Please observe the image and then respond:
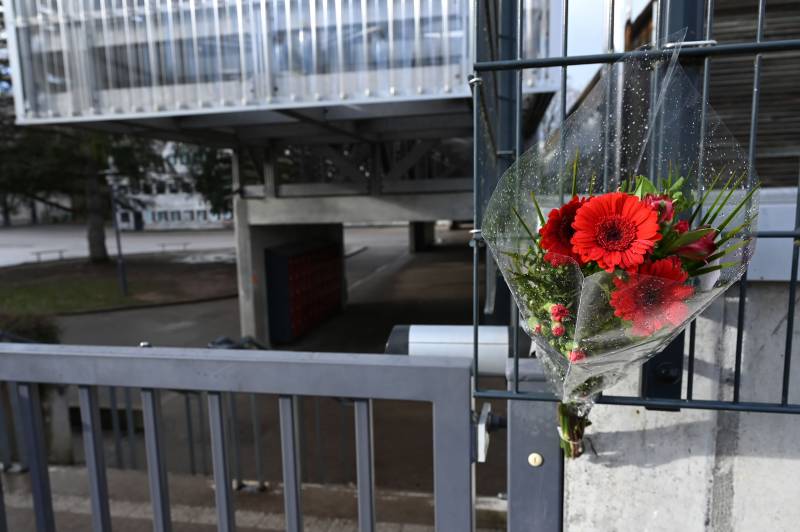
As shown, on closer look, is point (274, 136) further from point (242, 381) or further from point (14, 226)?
point (14, 226)

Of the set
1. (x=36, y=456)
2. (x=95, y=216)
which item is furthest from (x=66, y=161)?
(x=36, y=456)

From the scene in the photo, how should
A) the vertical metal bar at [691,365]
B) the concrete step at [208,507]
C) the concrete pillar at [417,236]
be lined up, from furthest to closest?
the concrete pillar at [417,236], the concrete step at [208,507], the vertical metal bar at [691,365]

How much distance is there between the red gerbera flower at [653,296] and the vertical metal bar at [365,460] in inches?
33.1

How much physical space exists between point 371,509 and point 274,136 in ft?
25.3

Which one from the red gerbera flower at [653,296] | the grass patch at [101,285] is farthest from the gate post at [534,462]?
the grass patch at [101,285]

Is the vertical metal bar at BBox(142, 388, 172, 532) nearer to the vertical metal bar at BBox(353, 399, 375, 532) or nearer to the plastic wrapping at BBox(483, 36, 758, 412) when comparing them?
the vertical metal bar at BBox(353, 399, 375, 532)

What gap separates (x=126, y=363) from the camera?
68.5 inches

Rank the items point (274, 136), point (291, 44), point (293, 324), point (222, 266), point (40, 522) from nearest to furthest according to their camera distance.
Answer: point (40, 522), point (291, 44), point (274, 136), point (293, 324), point (222, 266)

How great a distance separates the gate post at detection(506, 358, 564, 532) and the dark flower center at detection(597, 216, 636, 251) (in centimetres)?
74

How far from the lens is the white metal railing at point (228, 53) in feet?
18.8

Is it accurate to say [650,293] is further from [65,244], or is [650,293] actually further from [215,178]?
[65,244]


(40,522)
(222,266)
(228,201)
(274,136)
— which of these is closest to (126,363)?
(40,522)

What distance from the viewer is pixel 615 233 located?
1.06m

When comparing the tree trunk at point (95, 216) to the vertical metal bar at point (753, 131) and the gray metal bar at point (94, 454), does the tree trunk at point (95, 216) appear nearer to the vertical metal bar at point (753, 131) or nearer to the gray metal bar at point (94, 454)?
the gray metal bar at point (94, 454)
